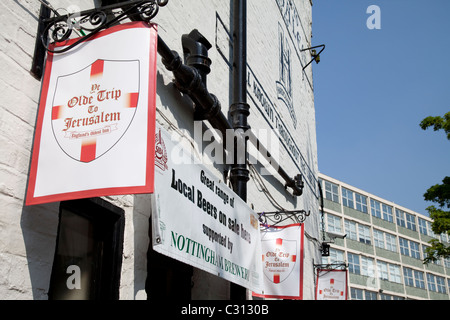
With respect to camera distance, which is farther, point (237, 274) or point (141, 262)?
point (237, 274)

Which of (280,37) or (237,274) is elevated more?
(280,37)

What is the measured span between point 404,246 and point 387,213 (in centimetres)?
403

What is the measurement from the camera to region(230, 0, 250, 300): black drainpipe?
5.58 metres

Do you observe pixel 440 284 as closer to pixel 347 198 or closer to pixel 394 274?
pixel 394 274

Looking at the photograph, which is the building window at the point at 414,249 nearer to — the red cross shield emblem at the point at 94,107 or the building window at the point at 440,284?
the building window at the point at 440,284

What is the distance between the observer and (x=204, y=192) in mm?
4113

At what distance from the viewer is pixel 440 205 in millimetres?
13477

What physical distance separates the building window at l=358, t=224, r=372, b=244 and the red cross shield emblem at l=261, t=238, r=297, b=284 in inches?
1718

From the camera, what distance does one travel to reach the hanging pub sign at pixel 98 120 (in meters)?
Answer: 2.50

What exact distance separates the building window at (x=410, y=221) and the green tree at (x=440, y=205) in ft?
140

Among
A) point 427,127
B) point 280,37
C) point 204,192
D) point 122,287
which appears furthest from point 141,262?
point 427,127

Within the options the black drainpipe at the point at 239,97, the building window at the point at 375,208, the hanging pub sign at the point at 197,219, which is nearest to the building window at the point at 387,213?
the building window at the point at 375,208
